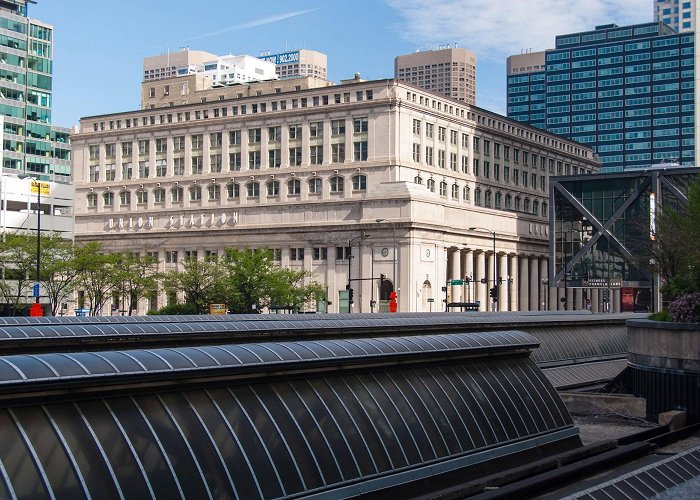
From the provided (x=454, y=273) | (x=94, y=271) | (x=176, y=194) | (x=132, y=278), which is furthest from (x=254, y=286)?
(x=176, y=194)

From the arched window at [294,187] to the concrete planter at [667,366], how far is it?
124056 millimetres

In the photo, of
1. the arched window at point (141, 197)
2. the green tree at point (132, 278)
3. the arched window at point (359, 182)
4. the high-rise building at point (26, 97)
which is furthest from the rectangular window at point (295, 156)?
the high-rise building at point (26, 97)

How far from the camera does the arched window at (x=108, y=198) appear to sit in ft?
584

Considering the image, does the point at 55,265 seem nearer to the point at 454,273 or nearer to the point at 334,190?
the point at 334,190

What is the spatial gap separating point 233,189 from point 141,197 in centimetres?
1863

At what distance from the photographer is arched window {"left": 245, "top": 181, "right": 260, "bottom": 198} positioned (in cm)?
16365

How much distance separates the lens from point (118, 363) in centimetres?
1766

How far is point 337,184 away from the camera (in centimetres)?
15675

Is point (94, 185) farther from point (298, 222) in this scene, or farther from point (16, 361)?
point (16, 361)

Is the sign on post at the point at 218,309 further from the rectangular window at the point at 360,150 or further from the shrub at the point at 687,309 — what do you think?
the shrub at the point at 687,309

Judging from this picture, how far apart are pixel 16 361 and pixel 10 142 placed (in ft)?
566

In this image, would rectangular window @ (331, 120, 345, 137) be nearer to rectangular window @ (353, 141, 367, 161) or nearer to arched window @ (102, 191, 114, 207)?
rectangular window @ (353, 141, 367, 161)

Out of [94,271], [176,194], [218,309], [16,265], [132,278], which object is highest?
[176,194]

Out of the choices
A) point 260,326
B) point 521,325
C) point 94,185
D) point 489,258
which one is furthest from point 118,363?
point 94,185
